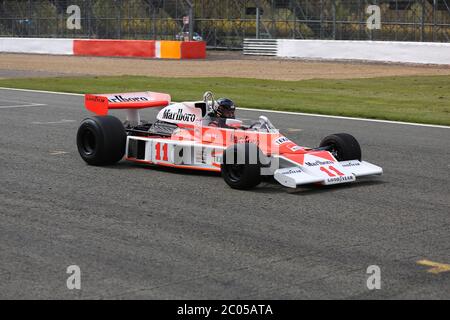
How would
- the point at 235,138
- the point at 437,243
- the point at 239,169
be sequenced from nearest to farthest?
the point at 437,243 → the point at 239,169 → the point at 235,138

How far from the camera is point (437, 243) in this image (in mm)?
7320

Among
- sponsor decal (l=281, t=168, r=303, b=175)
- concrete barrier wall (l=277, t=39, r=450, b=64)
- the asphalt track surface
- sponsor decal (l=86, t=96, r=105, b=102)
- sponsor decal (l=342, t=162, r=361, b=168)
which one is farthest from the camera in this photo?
concrete barrier wall (l=277, t=39, r=450, b=64)

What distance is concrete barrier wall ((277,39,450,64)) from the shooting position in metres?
32.9

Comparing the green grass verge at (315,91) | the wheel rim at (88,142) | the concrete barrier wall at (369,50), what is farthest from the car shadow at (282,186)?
the concrete barrier wall at (369,50)

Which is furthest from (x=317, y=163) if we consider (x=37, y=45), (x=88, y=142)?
(x=37, y=45)

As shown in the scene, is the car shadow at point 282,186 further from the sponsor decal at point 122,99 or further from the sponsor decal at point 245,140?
the sponsor decal at point 122,99

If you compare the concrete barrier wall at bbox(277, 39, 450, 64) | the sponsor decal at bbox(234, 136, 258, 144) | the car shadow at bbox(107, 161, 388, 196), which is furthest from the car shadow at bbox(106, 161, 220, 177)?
the concrete barrier wall at bbox(277, 39, 450, 64)

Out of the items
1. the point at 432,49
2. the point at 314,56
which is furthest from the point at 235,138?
the point at 314,56

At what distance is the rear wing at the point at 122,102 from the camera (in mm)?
11766

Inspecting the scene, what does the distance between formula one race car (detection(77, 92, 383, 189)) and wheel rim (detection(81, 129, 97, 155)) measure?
0.04 feet

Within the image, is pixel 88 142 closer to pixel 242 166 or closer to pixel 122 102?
pixel 122 102

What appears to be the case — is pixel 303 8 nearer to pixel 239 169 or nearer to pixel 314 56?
pixel 314 56

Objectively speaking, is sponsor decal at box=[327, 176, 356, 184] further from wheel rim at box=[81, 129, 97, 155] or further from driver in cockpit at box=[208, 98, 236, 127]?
wheel rim at box=[81, 129, 97, 155]

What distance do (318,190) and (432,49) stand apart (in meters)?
24.7
